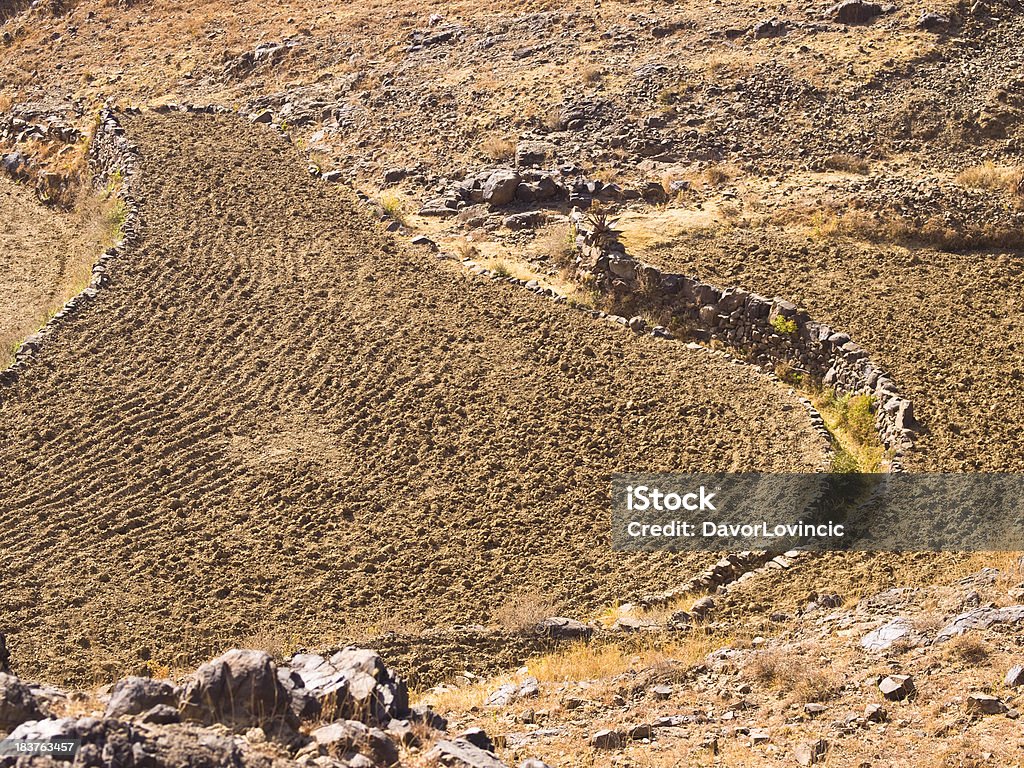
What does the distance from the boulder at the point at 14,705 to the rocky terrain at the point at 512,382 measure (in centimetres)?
3

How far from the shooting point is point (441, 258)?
2053cm

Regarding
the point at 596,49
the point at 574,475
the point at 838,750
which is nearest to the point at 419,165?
the point at 596,49

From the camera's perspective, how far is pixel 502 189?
882 inches

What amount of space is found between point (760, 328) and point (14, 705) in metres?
12.5

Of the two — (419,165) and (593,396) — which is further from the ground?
(419,165)

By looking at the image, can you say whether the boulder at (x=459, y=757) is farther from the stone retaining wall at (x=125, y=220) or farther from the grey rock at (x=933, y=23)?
the grey rock at (x=933, y=23)

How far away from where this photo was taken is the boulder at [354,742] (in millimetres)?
8000

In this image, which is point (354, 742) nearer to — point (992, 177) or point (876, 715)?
point (876, 715)

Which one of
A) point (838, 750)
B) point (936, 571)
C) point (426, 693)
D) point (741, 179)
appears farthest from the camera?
point (741, 179)

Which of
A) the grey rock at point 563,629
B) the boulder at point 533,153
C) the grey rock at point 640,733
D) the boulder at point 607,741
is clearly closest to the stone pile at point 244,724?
the boulder at point 607,741

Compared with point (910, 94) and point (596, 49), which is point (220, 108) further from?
point (910, 94)

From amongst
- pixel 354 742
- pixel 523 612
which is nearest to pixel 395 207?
pixel 523 612

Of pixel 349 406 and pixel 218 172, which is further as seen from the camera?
pixel 218 172

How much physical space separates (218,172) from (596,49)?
9.92m
